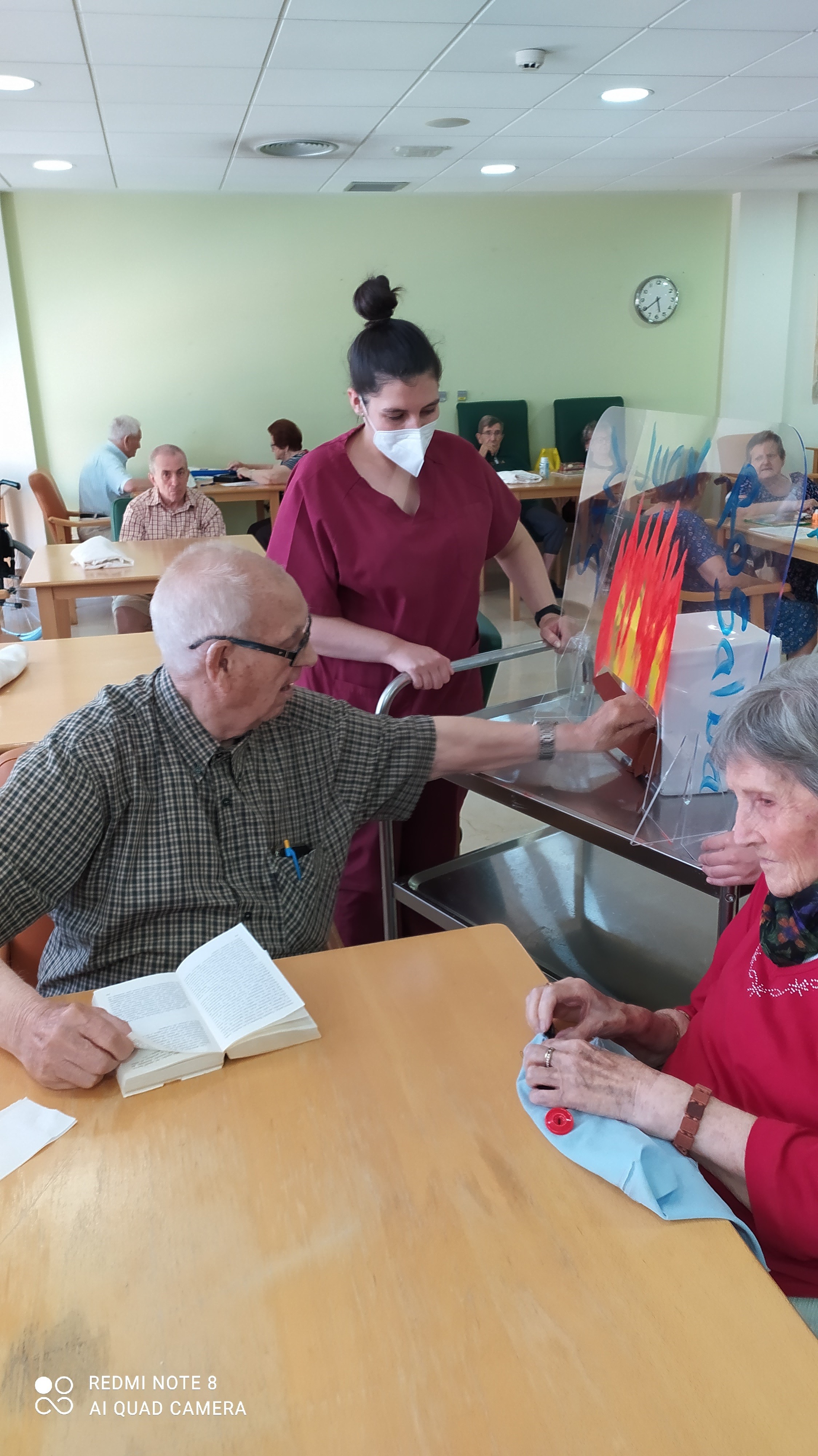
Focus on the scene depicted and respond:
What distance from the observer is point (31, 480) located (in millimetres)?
6281

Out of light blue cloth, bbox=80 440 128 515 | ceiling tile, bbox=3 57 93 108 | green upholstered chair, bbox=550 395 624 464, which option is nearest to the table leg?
ceiling tile, bbox=3 57 93 108

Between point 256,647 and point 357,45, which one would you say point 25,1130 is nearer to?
point 256,647

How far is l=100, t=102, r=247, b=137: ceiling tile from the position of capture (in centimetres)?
457

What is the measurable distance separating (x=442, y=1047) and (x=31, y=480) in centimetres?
595

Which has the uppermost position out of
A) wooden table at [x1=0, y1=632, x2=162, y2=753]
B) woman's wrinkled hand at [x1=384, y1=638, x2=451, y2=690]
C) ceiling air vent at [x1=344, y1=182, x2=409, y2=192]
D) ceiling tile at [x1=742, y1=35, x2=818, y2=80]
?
ceiling air vent at [x1=344, y1=182, x2=409, y2=192]

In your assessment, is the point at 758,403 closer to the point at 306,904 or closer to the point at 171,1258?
the point at 306,904

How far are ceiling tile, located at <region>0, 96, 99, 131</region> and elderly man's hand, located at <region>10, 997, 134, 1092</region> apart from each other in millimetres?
4587

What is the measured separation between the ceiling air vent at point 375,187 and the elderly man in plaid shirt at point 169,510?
118 inches

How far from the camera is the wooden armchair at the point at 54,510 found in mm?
6297

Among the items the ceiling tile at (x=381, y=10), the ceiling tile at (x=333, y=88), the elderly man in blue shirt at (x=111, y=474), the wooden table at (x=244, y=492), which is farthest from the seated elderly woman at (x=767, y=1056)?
the elderly man in blue shirt at (x=111, y=474)

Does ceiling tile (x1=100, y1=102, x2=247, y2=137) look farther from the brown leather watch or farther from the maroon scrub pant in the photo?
the brown leather watch

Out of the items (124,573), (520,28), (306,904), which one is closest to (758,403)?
(520,28)

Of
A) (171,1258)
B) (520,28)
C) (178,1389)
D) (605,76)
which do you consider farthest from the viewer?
(605,76)

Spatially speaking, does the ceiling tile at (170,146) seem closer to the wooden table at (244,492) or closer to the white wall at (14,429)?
the white wall at (14,429)
